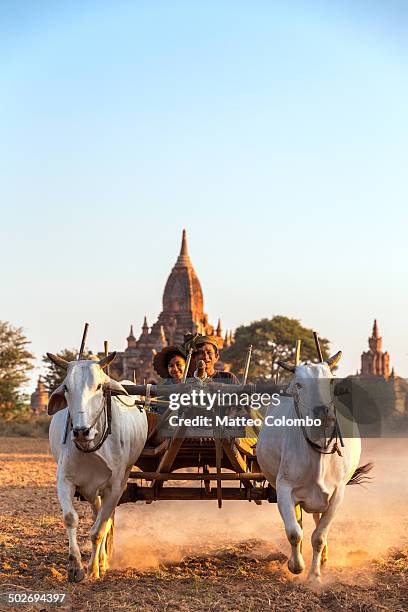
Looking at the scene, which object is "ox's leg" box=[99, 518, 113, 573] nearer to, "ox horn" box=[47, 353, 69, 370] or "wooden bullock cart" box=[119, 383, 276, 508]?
"wooden bullock cart" box=[119, 383, 276, 508]

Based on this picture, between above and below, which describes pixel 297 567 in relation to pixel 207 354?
below

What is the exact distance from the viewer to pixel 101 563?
661 cm

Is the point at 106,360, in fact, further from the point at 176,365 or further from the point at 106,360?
the point at 176,365

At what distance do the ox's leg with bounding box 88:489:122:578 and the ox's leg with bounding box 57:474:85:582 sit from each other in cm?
24

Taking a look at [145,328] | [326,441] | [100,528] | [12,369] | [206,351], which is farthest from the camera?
[145,328]

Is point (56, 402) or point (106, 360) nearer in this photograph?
point (106, 360)

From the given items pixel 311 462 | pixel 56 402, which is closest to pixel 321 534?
pixel 311 462

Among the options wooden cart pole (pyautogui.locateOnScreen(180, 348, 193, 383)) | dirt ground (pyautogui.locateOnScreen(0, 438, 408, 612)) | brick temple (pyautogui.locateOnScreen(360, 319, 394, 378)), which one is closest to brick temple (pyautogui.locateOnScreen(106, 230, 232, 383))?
brick temple (pyautogui.locateOnScreen(360, 319, 394, 378))

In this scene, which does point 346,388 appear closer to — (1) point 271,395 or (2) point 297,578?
(1) point 271,395

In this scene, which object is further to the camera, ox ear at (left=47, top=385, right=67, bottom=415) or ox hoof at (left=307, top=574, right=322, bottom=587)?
ox ear at (left=47, top=385, right=67, bottom=415)

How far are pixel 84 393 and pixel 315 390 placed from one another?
4.69ft

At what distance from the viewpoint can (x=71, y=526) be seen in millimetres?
6121

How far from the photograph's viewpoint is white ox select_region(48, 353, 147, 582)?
600 centimetres

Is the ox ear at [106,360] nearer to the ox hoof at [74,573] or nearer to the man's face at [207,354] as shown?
the ox hoof at [74,573]
